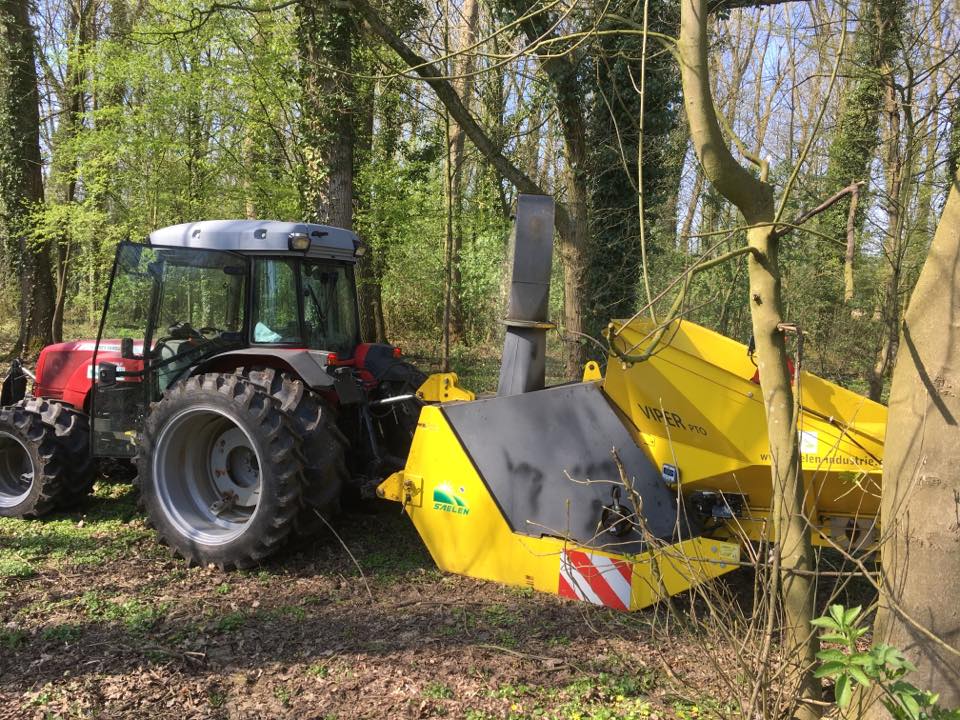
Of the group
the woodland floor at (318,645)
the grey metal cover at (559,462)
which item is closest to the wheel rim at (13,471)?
the woodland floor at (318,645)

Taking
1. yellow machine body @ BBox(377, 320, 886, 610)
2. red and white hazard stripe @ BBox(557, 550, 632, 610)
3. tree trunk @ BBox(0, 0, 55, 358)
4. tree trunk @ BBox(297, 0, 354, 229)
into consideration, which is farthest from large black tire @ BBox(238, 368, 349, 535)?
tree trunk @ BBox(0, 0, 55, 358)

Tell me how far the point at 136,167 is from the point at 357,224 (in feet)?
12.5

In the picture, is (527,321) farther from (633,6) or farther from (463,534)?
(633,6)

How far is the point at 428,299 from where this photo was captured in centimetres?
1795

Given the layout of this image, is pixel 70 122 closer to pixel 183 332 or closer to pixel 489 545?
pixel 183 332

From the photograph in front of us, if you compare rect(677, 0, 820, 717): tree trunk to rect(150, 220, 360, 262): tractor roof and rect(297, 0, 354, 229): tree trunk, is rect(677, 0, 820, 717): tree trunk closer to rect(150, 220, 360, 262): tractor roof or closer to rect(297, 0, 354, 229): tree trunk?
rect(150, 220, 360, 262): tractor roof

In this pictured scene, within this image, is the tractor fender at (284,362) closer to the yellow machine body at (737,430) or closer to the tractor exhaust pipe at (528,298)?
the tractor exhaust pipe at (528,298)

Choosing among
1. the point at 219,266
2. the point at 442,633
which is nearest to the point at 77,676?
the point at 442,633

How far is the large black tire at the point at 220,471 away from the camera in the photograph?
169 inches

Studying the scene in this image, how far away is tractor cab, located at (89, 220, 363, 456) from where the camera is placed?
5.04 metres

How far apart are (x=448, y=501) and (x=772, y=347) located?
2.18m

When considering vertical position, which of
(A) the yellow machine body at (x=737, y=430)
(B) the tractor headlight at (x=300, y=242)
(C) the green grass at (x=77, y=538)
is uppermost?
(B) the tractor headlight at (x=300, y=242)

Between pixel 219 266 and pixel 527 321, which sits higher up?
pixel 219 266

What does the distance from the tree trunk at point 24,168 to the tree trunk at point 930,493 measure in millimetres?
14476
